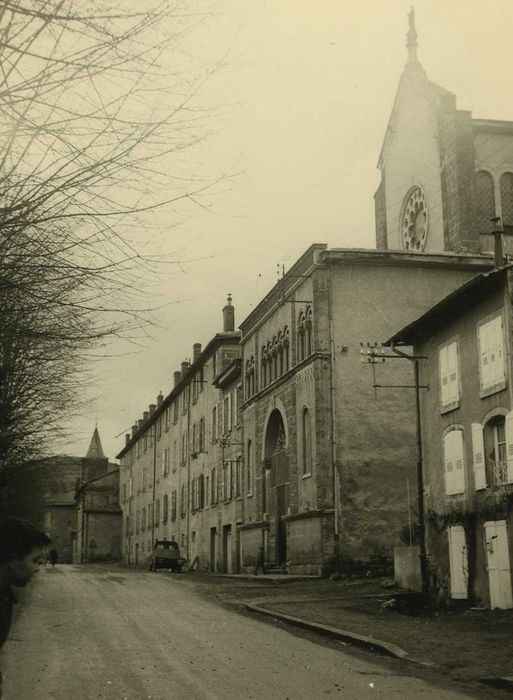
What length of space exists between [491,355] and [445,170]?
17.9m

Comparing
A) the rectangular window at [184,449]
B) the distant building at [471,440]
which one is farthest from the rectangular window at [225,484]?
the distant building at [471,440]

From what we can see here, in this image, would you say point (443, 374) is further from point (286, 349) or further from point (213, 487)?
point (213, 487)

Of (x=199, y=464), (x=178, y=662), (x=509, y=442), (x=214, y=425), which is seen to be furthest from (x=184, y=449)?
(x=178, y=662)

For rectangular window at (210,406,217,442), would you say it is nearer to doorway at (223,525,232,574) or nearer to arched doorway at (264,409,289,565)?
doorway at (223,525,232,574)

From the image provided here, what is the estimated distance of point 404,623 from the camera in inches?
666

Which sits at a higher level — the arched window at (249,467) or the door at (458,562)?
the arched window at (249,467)

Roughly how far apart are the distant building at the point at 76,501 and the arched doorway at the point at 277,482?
25.6 feet

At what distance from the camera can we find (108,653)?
1245 cm

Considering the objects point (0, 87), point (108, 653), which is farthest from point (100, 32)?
point (108, 653)

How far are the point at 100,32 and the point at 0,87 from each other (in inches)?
34.9

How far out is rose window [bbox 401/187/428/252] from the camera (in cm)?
3743

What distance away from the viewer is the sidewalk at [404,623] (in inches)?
478

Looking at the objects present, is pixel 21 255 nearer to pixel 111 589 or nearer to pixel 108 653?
pixel 108 653

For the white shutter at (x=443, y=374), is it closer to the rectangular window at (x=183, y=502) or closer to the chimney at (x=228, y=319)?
the chimney at (x=228, y=319)
